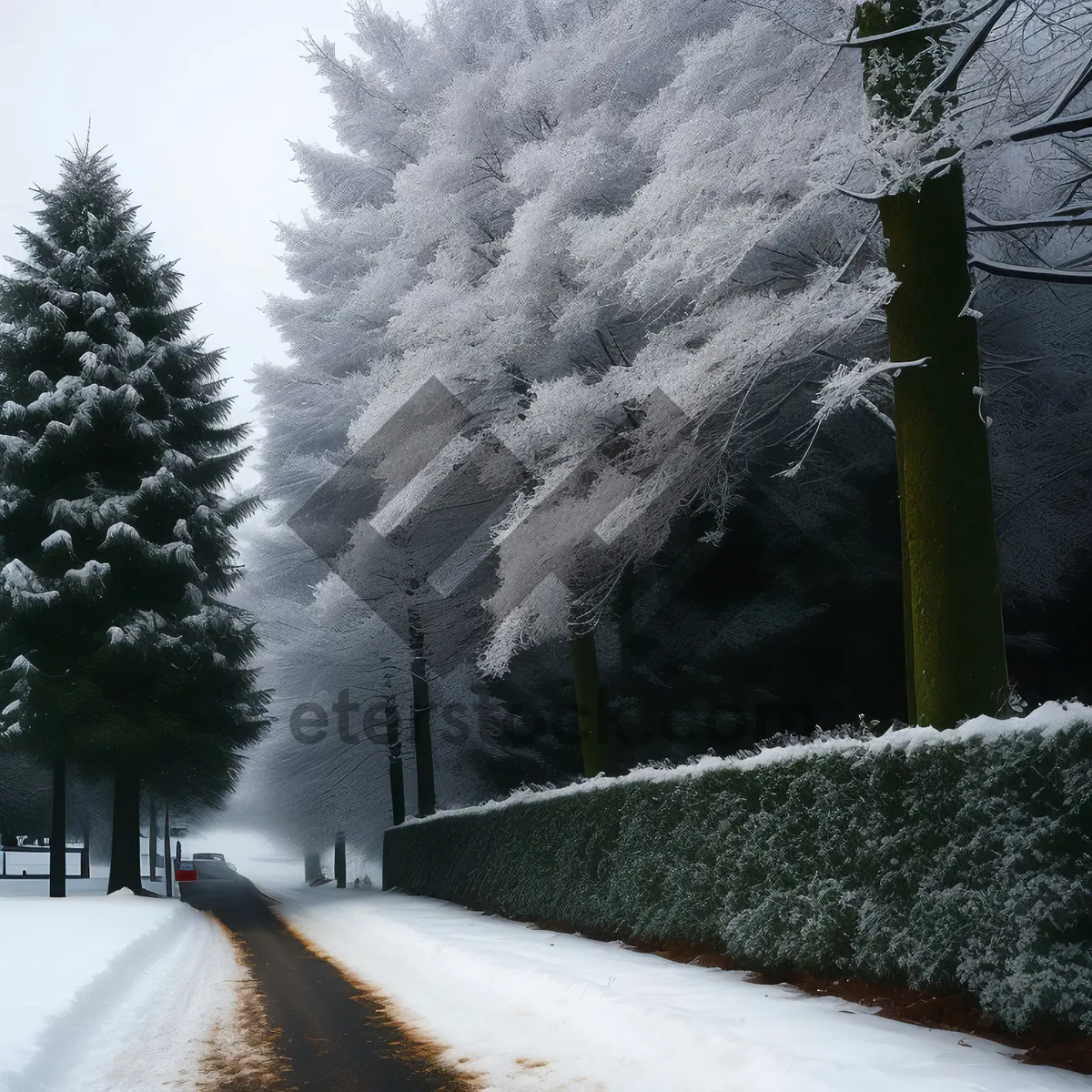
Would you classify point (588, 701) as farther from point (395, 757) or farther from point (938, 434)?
point (395, 757)

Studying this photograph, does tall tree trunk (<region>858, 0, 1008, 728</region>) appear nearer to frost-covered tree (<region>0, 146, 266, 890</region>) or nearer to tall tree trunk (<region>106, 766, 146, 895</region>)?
frost-covered tree (<region>0, 146, 266, 890</region>)

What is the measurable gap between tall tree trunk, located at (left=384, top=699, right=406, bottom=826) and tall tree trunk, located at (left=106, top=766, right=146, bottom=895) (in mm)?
5655

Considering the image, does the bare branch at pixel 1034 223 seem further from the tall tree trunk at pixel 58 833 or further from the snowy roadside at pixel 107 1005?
the tall tree trunk at pixel 58 833

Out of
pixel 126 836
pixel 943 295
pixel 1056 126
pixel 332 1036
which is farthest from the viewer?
pixel 126 836

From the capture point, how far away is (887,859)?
6.08 metres

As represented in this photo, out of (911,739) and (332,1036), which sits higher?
(911,739)

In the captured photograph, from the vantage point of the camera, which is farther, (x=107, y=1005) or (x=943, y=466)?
(x=943, y=466)

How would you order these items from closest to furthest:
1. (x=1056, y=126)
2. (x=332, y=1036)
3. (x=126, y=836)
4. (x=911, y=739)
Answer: (x=911, y=739) < (x=332, y=1036) < (x=1056, y=126) < (x=126, y=836)

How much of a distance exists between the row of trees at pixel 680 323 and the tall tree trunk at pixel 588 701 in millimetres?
57

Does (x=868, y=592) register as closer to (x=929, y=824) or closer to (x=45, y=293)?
(x=929, y=824)

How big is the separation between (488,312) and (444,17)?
22.7 ft

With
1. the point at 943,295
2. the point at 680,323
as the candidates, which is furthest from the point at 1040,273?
the point at 680,323

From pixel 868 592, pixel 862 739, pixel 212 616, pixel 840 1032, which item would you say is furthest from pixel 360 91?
pixel 840 1032

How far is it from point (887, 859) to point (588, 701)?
8.85 m
